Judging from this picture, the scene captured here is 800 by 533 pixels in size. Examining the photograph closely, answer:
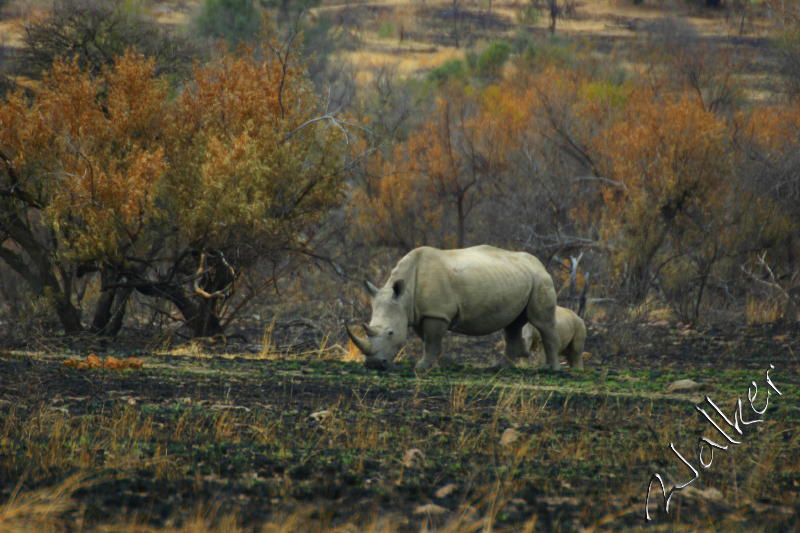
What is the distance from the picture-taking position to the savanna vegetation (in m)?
6.06

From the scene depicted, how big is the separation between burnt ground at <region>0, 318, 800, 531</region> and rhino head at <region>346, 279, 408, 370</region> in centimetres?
21

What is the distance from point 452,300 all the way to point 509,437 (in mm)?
4178

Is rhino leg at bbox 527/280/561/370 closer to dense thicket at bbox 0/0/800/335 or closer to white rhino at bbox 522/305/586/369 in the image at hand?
white rhino at bbox 522/305/586/369

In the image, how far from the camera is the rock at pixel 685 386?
32.9 feet

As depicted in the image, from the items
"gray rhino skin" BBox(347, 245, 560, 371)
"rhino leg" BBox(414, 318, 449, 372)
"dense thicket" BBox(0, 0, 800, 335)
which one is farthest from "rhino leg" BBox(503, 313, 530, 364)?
"dense thicket" BBox(0, 0, 800, 335)

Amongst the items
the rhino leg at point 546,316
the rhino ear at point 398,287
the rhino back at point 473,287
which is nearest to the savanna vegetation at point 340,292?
the rhino back at point 473,287

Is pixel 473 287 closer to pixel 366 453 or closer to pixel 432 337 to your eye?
pixel 432 337

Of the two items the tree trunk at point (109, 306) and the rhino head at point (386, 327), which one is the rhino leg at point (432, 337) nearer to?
the rhino head at point (386, 327)

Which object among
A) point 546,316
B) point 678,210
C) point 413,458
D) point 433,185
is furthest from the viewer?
point 433,185

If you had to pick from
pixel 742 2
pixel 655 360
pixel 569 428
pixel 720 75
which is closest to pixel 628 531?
pixel 569 428

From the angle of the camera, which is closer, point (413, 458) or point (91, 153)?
point (413, 458)

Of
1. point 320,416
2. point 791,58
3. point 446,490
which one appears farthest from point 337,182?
point 791,58

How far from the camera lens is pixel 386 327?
10.9 meters

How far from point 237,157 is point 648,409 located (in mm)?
6720
